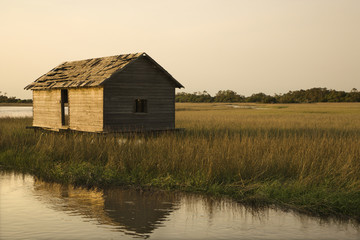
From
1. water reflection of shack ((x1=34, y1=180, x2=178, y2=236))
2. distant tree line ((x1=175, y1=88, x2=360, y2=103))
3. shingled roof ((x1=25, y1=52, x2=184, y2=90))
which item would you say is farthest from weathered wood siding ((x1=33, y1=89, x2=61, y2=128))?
distant tree line ((x1=175, y1=88, x2=360, y2=103))

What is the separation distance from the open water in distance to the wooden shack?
9859 millimetres

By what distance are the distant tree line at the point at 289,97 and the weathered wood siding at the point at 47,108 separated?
8006cm

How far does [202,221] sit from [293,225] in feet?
5.48

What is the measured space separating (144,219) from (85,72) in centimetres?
1628

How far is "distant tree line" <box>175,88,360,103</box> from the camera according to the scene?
93.9m

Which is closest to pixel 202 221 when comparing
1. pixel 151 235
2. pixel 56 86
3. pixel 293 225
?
pixel 151 235

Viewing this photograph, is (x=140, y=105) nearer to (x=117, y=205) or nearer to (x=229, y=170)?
(x=229, y=170)

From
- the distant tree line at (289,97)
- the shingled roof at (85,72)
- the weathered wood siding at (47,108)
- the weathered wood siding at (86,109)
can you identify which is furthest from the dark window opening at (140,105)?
the distant tree line at (289,97)

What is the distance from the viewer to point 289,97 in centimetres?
10675

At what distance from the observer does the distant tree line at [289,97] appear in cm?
9389

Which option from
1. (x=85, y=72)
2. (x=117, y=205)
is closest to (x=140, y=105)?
(x=85, y=72)

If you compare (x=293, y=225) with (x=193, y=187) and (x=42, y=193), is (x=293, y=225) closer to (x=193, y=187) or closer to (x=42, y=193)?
(x=193, y=187)

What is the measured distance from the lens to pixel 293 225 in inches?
279

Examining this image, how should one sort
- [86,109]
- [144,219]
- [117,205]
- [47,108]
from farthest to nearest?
[47,108] < [86,109] < [117,205] < [144,219]
